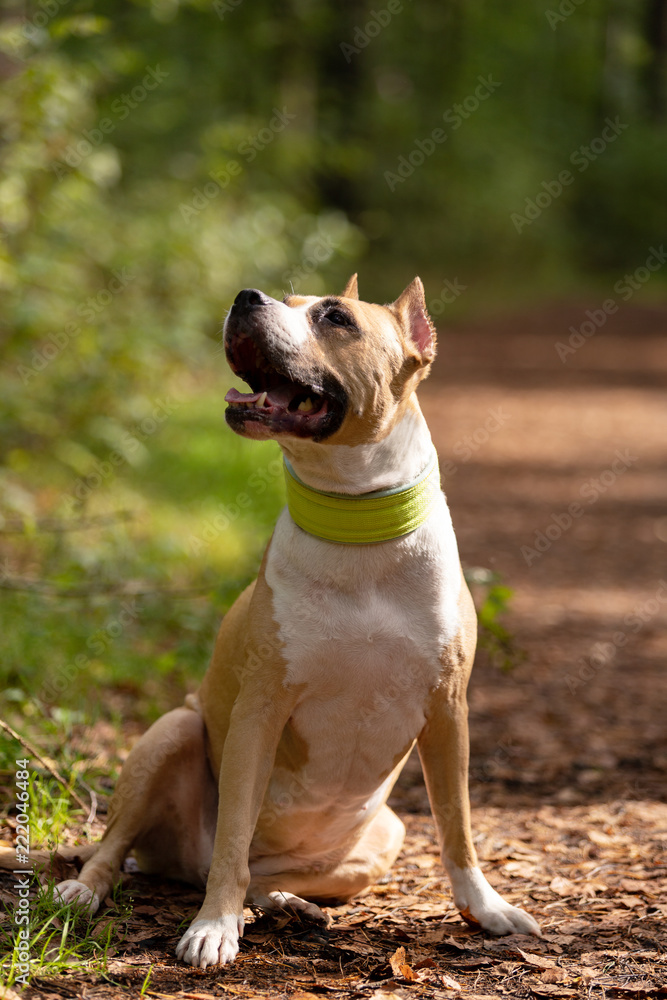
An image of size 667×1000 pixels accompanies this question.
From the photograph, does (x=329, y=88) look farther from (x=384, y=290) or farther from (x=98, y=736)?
(x=98, y=736)

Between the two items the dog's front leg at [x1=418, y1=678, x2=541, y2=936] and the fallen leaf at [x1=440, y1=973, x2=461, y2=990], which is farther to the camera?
the dog's front leg at [x1=418, y1=678, x2=541, y2=936]

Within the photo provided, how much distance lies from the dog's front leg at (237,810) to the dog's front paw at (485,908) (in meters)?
0.68

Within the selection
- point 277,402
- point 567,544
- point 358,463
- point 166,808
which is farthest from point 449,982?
point 567,544

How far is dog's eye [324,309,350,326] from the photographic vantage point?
304 cm

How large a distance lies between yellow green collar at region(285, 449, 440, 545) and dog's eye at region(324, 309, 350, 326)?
480 mm

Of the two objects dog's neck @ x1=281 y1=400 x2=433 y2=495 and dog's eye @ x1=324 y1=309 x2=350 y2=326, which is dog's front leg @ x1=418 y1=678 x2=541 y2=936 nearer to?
dog's neck @ x1=281 y1=400 x2=433 y2=495

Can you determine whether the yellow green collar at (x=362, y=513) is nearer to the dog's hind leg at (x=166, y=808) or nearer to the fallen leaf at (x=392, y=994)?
the dog's hind leg at (x=166, y=808)

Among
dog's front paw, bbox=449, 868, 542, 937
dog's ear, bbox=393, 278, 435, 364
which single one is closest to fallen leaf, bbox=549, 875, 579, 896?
dog's front paw, bbox=449, 868, 542, 937

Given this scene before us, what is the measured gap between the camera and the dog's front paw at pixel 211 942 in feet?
8.93

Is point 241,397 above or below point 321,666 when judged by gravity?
above

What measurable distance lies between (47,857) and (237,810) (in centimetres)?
77

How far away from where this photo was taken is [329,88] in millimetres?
20828

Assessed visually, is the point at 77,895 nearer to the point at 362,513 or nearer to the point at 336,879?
the point at 336,879

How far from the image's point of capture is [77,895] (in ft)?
9.71
